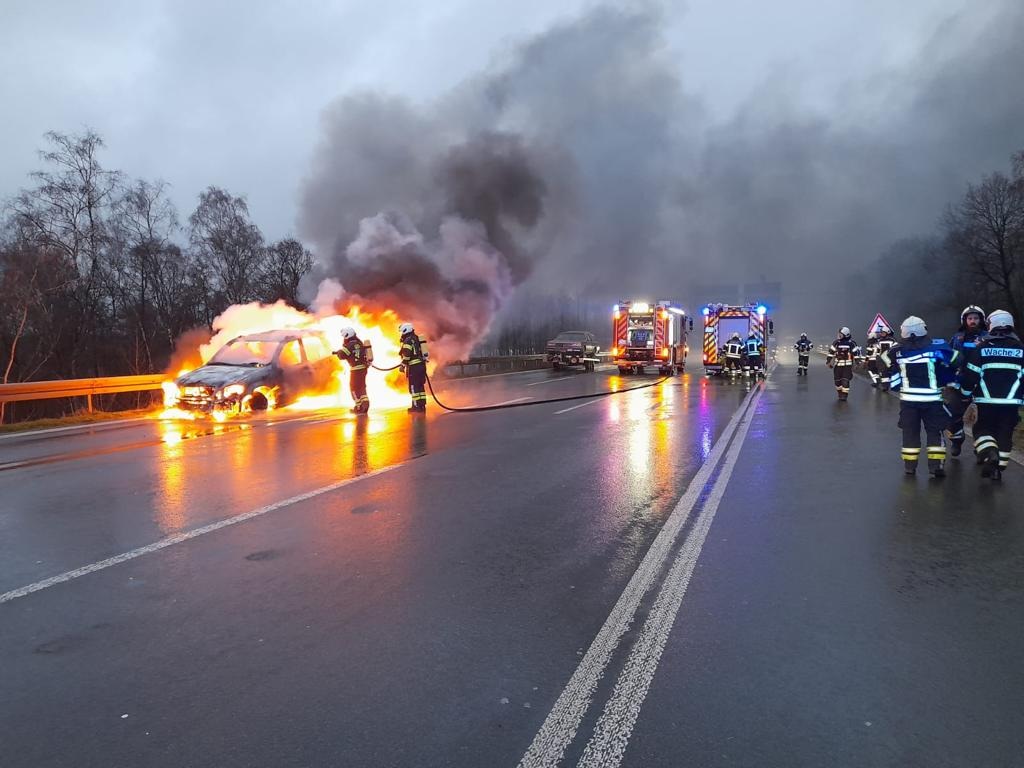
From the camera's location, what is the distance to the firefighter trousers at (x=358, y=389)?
12586 millimetres

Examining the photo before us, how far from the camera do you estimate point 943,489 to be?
21.0 feet

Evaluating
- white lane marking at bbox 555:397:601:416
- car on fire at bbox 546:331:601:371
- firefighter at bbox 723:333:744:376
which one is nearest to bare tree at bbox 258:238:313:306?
car on fire at bbox 546:331:601:371

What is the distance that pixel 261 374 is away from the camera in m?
12.3

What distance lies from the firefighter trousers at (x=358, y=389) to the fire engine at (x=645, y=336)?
16015mm

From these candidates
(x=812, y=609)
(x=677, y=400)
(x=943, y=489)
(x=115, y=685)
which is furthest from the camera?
(x=677, y=400)

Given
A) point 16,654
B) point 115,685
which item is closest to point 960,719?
point 115,685

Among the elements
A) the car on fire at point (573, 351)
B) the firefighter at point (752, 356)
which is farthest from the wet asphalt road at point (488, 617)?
the car on fire at point (573, 351)

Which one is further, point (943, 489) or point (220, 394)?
point (220, 394)

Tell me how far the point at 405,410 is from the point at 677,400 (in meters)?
6.53

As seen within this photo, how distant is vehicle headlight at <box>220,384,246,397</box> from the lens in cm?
1164

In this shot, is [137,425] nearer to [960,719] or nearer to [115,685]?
[115,685]

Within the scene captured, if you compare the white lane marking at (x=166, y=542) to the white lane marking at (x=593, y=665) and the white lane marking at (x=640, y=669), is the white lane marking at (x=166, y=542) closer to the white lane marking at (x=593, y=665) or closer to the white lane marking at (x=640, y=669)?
the white lane marking at (x=593, y=665)

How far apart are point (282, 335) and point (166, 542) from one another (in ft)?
30.0

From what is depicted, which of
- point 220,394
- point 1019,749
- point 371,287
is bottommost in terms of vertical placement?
point 1019,749
